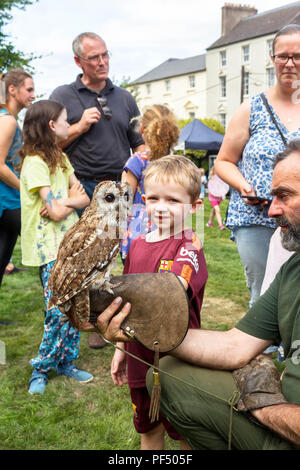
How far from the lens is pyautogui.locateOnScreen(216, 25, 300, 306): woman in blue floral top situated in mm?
2586

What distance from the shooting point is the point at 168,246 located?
2.05 m

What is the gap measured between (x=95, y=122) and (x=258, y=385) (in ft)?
8.79

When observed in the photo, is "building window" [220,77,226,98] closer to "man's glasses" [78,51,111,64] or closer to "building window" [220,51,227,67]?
"building window" [220,51,227,67]

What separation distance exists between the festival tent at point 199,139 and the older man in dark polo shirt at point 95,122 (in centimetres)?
1609

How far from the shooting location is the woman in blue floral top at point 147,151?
3.13 m

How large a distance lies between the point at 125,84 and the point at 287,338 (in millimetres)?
24683

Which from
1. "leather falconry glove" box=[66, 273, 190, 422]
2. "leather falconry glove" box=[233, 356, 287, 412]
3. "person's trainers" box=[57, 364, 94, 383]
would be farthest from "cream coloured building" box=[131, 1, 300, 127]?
"leather falconry glove" box=[233, 356, 287, 412]

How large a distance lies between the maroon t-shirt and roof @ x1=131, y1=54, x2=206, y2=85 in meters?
45.3

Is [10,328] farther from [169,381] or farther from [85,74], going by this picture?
[169,381]

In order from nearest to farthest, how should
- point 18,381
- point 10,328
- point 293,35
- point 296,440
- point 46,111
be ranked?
point 296,440
point 293,35
point 46,111
point 18,381
point 10,328

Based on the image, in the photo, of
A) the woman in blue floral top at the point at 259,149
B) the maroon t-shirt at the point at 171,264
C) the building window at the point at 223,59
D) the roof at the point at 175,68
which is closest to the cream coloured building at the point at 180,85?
the roof at the point at 175,68

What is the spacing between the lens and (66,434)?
104 inches

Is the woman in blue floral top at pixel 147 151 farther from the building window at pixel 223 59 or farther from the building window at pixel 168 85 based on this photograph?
the building window at pixel 168 85

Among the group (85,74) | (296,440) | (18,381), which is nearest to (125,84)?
(85,74)
